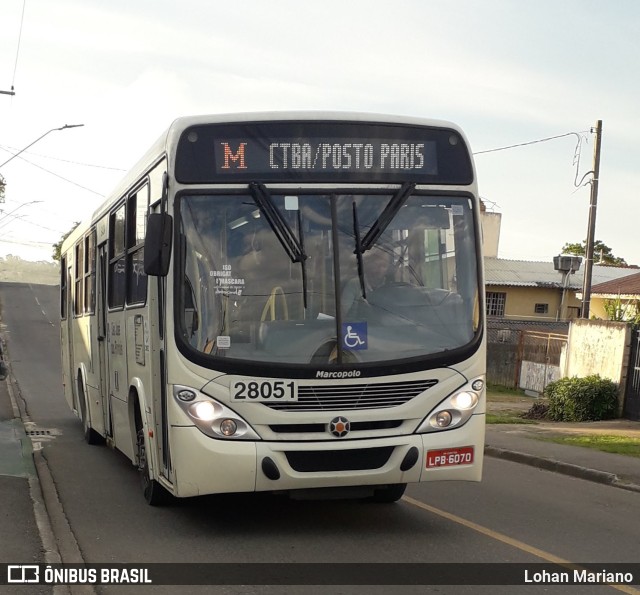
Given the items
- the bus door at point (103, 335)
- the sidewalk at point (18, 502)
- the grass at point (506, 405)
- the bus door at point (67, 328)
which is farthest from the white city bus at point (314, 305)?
the grass at point (506, 405)

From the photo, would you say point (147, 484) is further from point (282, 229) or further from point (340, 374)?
point (282, 229)

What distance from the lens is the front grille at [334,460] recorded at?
7559 mm

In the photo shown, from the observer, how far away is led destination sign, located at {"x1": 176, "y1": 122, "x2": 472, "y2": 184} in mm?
7945

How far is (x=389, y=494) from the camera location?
30.4ft

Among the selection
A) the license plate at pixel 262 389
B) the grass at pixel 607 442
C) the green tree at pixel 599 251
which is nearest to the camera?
the license plate at pixel 262 389

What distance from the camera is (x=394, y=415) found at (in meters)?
7.69

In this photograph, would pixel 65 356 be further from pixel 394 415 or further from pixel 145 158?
pixel 394 415

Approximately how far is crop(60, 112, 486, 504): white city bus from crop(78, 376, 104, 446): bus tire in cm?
644

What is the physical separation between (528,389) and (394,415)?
2314cm

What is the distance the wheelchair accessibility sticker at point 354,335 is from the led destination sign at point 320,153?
1198 mm

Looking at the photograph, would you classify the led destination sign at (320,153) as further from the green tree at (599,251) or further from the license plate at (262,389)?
the green tree at (599,251)

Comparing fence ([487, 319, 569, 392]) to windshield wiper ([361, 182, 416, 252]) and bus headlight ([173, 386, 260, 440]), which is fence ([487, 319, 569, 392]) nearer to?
windshield wiper ([361, 182, 416, 252])

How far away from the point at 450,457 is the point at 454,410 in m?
0.37

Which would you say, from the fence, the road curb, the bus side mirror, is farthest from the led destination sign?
the fence
